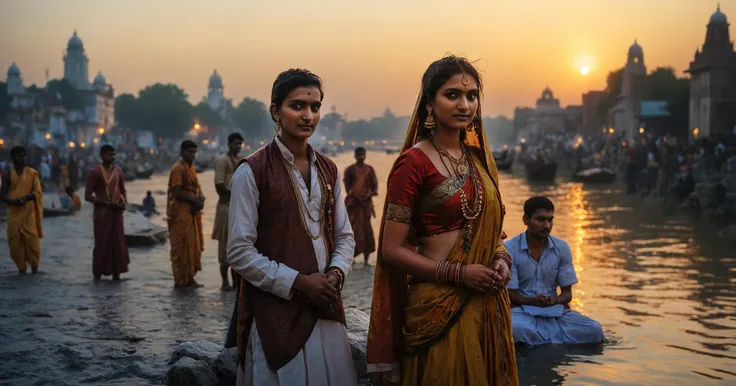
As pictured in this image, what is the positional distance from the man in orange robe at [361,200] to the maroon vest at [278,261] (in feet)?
27.3

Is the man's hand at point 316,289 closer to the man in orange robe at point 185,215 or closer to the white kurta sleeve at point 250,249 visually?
the white kurta sleeve at point 250,249

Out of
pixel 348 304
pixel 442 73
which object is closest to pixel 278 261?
pixel 442 73

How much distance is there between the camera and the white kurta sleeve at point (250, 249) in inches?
126

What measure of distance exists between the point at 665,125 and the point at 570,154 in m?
7.20

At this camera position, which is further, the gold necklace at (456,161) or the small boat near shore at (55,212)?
the small boat near shore at (55,212)

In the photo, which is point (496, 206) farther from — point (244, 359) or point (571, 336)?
point (571, 336)

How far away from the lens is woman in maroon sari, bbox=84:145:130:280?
32.7ft

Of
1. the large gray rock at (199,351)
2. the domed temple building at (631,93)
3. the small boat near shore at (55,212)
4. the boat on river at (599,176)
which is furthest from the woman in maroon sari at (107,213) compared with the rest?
the domed temple building at (631,93)

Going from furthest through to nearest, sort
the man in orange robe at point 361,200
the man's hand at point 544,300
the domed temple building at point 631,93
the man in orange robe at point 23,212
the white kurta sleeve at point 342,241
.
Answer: the domed temple building at point 631,93, the man in orange robe at point 361,200, the man in orange robe at point 23,212, the man's hand at point 544,300, the white kurta sleeve at point 342,241

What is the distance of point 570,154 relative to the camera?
55.2m

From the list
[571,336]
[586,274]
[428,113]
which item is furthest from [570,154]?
[428,113]

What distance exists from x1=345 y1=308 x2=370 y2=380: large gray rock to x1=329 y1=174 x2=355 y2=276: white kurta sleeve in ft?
6.11

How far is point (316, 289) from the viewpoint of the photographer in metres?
3.20

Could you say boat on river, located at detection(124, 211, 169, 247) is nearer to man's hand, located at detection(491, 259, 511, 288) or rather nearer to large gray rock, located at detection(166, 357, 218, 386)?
large gray rock, located at detection(166, 357, 218, 386)
